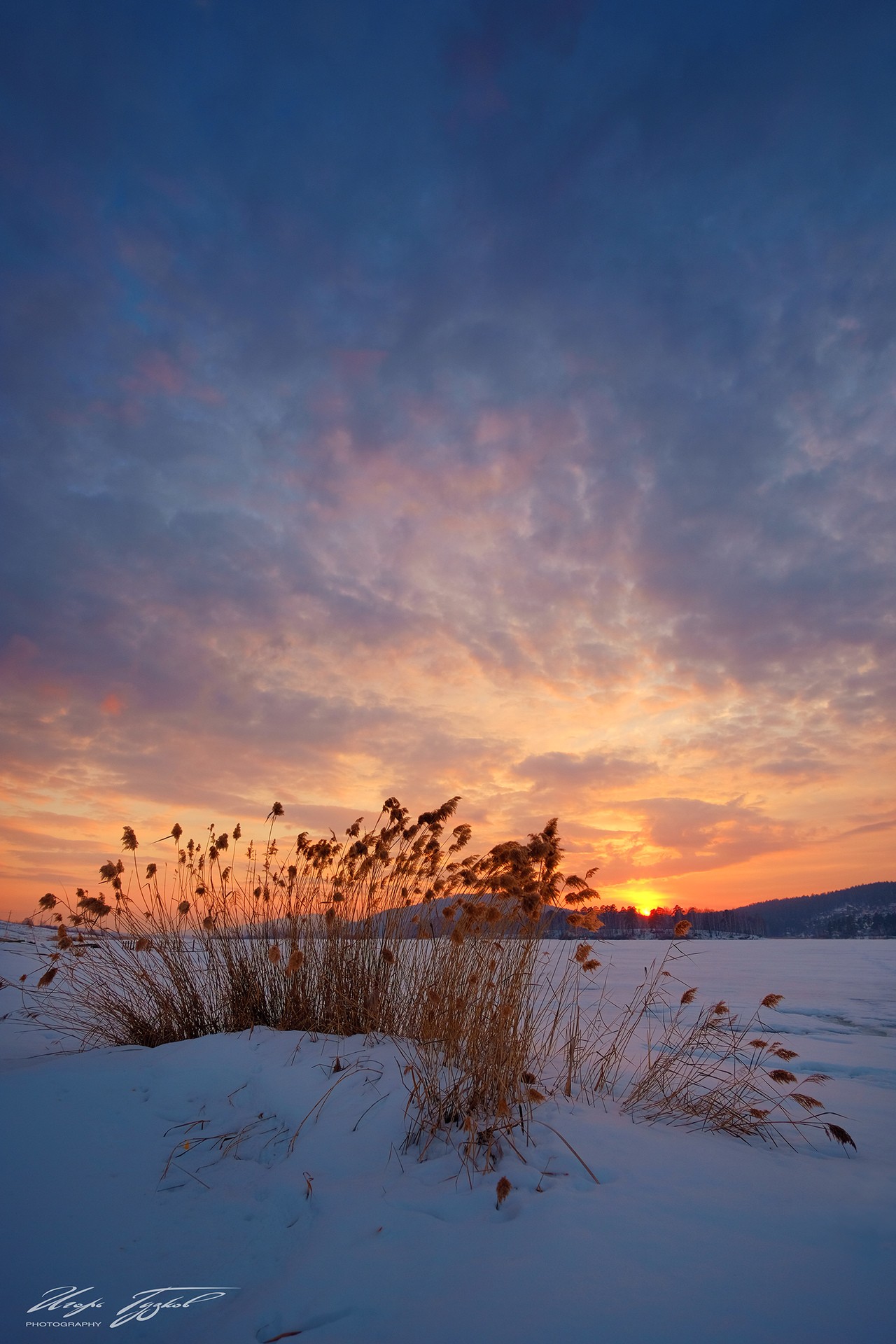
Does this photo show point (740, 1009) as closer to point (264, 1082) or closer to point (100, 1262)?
point (264, 1082)

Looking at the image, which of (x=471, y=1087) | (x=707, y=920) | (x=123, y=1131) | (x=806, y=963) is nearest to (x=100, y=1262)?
(x=123, y=1131)

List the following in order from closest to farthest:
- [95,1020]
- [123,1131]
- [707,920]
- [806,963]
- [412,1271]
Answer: [412,1271]
[123,1131]
[95,1020]
[806,963]
[707,920]

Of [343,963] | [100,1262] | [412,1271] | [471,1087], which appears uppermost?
[343,963]

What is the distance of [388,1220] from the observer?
2250 mm

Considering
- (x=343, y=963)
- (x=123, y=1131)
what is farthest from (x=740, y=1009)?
(x=123, y=1131)

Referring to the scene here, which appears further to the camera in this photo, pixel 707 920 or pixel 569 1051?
pixel 707 920

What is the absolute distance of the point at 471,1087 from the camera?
3.14 m

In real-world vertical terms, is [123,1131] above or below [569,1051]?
below

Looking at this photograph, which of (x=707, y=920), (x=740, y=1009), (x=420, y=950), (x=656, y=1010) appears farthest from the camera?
(x=707, y=920)

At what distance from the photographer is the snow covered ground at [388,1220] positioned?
1.70 meters

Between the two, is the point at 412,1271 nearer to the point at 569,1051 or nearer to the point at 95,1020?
the point at 569,1051

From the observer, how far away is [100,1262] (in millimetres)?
Result: 2379

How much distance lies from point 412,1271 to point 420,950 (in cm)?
284

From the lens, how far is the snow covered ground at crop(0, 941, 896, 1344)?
1699 millimetres
